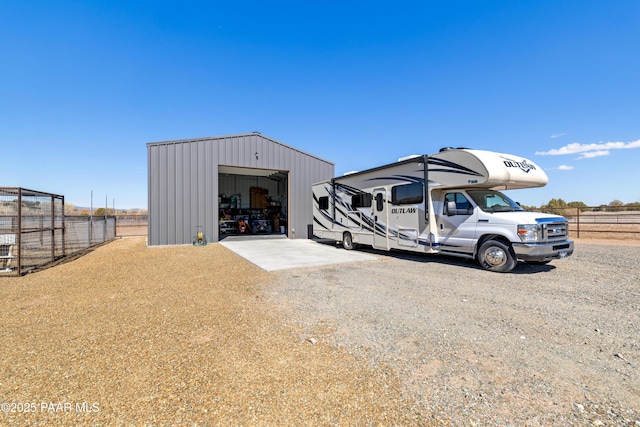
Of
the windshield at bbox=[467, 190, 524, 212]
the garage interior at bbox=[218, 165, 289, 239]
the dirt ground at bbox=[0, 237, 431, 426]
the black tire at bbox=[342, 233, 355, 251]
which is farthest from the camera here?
the garage interior at bbox=[218, 165, 289, 239]

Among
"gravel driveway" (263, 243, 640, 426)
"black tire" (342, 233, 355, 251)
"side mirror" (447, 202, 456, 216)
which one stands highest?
"side mirror" (447, 202, 456, 216)

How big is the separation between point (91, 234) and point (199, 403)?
13261 millimetres

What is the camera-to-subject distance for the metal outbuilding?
455 inches

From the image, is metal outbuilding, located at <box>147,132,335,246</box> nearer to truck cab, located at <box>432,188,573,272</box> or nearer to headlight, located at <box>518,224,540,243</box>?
truck cab, located at <box>432,188,573,272</box>

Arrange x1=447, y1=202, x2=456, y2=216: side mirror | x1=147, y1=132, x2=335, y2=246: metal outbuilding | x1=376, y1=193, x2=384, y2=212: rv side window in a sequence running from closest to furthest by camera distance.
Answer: x1=447, y1=202, x2=456, y2=216: side mirror
x1=376, y1=193, x2=384, y2=212: rv side window
x1=147, y1=132, x2=335, y2=246: metal outbuilding

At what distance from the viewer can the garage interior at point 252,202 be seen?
16.8 meters

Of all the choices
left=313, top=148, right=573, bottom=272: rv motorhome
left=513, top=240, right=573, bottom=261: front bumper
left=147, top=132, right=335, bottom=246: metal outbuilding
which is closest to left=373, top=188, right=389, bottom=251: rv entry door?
left=313, top=148, right=573, bottom=272: rv motorhome

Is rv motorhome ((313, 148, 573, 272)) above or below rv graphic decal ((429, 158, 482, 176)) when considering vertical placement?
below

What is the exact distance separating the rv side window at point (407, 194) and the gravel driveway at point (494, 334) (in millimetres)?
2384

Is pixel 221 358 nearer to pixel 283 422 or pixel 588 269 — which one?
pixel 283 422

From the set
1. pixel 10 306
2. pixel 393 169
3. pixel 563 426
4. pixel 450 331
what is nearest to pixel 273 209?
pixel 393 169

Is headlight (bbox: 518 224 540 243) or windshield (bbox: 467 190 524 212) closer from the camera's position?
headlight (bbox: 518 224 540 243)

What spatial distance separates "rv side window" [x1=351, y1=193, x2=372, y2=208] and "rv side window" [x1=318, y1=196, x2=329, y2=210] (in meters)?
1.69

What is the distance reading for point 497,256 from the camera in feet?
21.1
